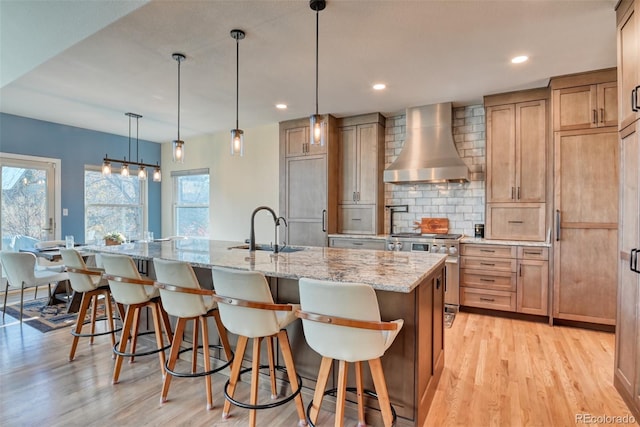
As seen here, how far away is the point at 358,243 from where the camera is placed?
4.57 metres

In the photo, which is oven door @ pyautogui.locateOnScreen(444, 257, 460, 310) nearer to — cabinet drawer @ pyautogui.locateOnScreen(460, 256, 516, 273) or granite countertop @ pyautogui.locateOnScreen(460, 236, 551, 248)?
cabinet drawer @ pyautogui.locateOnScreen(460, 256, 516, 273)

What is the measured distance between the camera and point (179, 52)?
2.87 meters

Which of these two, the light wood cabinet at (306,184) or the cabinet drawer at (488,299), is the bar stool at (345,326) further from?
the light wood cabinet at (306,184)

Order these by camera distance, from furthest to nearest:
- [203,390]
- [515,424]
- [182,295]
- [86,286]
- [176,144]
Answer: [176,144] < [86,286] < [203,390] < [182,295] < [515,424]

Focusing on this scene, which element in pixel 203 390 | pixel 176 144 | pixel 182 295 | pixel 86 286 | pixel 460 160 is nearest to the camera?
pixel 182 295

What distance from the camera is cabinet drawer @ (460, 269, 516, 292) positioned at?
376cm

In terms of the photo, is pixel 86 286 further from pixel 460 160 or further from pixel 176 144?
pixel 460 160

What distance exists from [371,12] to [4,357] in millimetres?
3952

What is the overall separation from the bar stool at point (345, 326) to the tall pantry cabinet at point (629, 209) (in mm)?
1512

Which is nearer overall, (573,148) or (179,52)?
(179,52)

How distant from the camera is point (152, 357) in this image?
280 cm

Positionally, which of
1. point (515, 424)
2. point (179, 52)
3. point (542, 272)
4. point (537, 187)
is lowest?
point (515, 424)

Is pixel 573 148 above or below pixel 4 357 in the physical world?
above

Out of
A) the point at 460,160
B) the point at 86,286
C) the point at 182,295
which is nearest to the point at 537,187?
the point at 460,160
